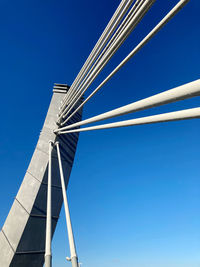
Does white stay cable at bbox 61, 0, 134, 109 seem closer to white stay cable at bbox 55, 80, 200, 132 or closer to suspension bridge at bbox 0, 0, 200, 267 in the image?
suspension bridge at bbox 0, 0, 200, 267

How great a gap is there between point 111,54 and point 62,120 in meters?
3.19

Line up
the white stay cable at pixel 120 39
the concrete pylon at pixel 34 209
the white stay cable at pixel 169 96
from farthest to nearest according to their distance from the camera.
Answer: the concrete pylon at pixel 34 209 < the white stay cable at pixel 120 39 < the white stay cable at pixel 169 96

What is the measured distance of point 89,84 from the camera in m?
4.77

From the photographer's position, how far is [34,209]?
212 inches

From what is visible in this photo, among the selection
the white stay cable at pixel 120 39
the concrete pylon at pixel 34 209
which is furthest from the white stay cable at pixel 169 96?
the concrete pylon at pixel 34 209

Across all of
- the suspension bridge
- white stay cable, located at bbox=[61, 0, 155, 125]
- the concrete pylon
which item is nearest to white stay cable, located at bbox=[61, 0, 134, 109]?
the suspension bridge

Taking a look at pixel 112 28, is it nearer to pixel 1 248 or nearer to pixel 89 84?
pixel 89 84

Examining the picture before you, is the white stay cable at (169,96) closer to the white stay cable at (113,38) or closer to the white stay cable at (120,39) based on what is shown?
the white stay cable at (120,39)

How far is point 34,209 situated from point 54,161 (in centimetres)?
132

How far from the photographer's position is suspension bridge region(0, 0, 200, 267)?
10.5 feet

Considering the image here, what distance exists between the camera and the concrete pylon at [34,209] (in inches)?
197

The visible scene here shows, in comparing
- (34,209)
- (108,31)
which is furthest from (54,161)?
(108,31)

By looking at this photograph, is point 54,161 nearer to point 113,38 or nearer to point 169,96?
point 113,38

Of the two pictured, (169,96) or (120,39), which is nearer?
(169,96)
